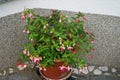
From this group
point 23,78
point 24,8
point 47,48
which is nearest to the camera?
point 47,48

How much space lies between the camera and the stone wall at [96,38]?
9.66 ft

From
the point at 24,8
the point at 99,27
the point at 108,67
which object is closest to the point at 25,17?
the point at 24,8

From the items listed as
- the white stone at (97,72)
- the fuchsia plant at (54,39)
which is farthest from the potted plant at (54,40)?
the white stone at (97,72)

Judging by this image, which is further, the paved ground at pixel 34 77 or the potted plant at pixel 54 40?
the paved ground at pixel 34 77

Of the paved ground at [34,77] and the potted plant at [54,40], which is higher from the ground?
the potted plant at [54,40]

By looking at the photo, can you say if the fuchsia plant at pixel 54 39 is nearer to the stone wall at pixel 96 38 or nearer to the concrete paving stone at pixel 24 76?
the stone wall at pixel 96 38

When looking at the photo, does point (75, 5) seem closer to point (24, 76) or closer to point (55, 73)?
point (55, 73)

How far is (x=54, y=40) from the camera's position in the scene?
8.51ft

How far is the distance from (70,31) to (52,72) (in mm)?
564

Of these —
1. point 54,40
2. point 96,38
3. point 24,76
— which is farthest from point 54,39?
point 24,76

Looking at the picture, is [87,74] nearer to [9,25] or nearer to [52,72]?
[52,72]

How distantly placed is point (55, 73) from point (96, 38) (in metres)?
0.71

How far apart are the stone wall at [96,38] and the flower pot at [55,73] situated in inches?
20.1

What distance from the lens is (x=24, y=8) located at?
2.87 m
